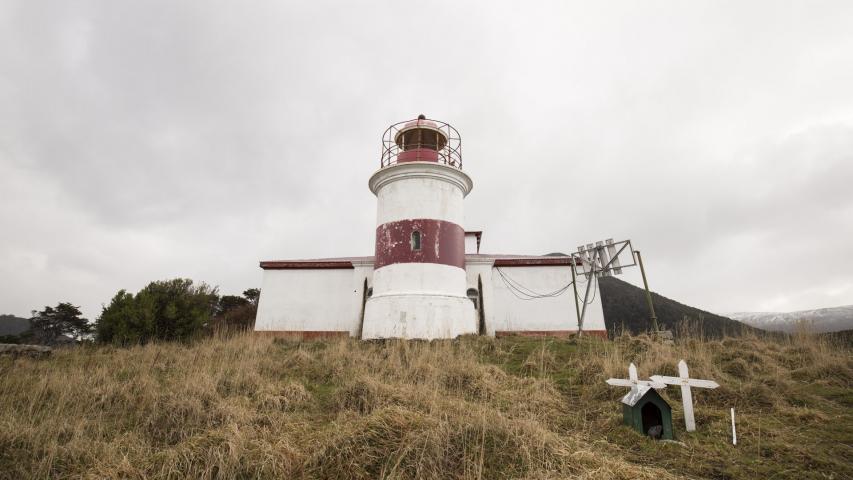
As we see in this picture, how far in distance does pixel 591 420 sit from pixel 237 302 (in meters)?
32.0

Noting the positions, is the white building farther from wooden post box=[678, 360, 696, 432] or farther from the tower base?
wooden post box=[678, 360, 696, 432]

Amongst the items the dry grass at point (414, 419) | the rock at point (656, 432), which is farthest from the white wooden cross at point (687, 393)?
the rock at point (656, 432)

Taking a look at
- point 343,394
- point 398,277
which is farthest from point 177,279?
point 343,394

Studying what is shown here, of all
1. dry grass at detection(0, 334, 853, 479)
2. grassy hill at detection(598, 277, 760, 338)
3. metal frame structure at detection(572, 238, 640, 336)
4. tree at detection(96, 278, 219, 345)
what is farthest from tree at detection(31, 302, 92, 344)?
grassy hill at detection(598, 277, 760, 338)

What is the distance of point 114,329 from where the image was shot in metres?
13.0

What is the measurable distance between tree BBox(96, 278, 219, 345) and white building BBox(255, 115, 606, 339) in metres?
3.32

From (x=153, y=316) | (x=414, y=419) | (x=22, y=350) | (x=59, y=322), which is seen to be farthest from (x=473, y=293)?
(x=59, y=322)

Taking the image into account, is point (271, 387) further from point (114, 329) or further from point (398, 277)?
point (114, 329)

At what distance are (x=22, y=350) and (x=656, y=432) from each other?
549 inches

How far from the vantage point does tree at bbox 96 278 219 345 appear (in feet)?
42.8

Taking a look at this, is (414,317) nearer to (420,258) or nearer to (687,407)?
(420,258)

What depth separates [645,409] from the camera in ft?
16.1

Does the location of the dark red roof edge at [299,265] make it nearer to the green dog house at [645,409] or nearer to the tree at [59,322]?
the green dog house at [645,409]

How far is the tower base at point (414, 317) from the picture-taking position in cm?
1316
